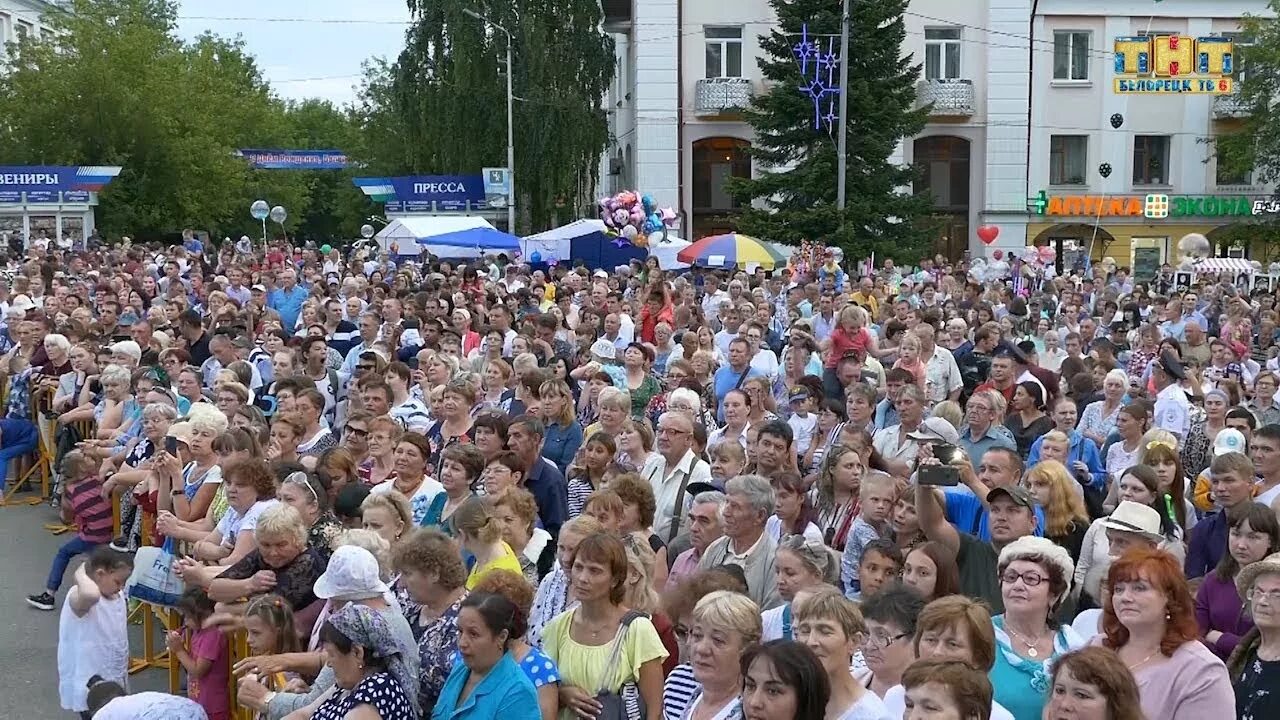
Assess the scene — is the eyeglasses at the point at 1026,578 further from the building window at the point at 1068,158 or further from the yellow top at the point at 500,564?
the building window at the point at 1068,158

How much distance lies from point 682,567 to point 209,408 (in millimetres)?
3372

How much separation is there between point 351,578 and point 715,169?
40.1m

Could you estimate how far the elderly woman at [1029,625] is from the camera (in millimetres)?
4602

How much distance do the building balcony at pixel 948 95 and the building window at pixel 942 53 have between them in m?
0.45

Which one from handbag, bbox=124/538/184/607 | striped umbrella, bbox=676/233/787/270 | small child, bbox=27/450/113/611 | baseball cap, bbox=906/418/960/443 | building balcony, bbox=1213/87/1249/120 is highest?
building balcony, bbox=1213/87/1249/120

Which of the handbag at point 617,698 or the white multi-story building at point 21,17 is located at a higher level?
the white multi-story building at point 21,17

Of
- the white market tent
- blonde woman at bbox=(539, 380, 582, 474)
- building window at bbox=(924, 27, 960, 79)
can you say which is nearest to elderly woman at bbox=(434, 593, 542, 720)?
blonde woman at bbox=(539, 380, 582, 474)

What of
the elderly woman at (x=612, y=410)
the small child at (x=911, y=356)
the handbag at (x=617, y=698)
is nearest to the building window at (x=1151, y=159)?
the small child at (x=911, y=356)

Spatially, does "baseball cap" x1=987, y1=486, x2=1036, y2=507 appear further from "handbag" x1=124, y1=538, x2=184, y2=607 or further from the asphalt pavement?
the asphalt pavement

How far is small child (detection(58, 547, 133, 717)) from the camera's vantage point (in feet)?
23.6

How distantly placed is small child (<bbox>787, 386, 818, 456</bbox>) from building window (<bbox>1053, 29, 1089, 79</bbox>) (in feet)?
124

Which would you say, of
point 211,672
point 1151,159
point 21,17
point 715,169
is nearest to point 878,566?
point 211,672

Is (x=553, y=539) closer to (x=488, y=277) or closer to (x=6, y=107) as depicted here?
(x=488, y=277)

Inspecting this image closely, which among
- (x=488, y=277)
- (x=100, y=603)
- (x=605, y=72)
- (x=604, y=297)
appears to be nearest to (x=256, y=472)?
(x=100, y=603)
